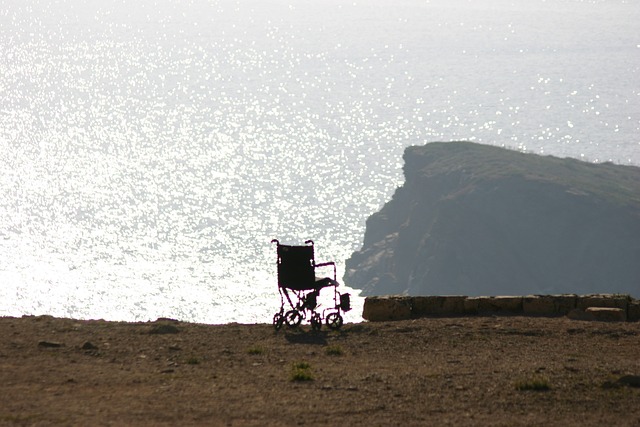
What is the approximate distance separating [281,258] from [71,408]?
883 cm

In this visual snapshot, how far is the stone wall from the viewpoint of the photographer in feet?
93.2

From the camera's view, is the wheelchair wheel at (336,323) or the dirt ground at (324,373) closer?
the dirt ground at (324,373)

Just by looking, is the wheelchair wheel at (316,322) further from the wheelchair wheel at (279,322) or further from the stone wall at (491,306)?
the stone wall at (491,306)

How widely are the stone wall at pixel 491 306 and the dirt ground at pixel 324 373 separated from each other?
1041 mm

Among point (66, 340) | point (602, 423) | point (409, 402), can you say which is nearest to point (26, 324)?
point (66, 340)

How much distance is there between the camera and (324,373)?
21922 millimetres

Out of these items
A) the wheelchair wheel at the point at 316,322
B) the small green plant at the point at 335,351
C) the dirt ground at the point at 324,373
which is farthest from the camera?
the wheelchair wheel at the point at 316,322

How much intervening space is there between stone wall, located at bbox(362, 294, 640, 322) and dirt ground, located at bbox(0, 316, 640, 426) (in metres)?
1.04

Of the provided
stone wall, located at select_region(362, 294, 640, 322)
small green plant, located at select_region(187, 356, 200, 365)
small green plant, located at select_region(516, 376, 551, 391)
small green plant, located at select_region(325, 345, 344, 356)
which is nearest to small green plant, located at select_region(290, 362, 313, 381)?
small green plant, located at select_region(325, 345, 344, 356)

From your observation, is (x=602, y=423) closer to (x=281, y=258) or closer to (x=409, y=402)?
(x=409, y=402)

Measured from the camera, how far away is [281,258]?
27.3 m

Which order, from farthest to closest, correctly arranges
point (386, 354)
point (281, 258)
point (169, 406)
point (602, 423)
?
point (281, 258) → point (386, 354) → point (169, 406) → point (602, 423)

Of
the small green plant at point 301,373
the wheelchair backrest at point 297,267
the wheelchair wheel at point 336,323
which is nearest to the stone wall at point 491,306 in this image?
the wheelchair wheel at point 336,323

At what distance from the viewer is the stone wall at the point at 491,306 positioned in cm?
2842
